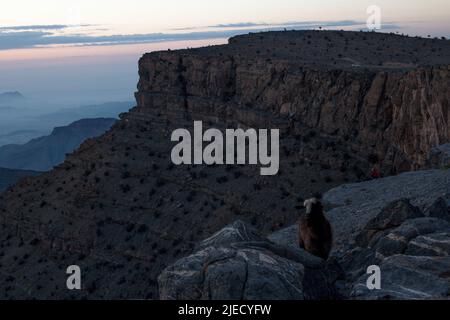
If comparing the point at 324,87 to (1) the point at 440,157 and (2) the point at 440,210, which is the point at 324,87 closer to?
(1) the point at 440,157

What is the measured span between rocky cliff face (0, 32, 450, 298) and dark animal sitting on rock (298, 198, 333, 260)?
18053 mm

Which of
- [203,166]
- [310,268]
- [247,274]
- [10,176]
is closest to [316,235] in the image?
[310,268]

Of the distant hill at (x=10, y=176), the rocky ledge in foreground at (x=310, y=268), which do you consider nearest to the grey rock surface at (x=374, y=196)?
the rocky ledge in foreground at (x=310, y=268)

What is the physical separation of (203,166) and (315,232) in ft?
120

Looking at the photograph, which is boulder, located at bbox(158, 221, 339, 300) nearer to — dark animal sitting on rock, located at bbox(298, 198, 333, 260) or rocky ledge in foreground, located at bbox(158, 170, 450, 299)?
rocky ledge in foreground, located at bbox(158, 170, 450, 299)

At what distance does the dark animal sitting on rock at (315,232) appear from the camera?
46.7ft

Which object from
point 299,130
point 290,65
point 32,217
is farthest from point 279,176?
point 32,217

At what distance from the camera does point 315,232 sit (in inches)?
562

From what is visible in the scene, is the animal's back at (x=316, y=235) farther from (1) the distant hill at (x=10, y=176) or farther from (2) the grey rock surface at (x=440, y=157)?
(1) the distant hill at (x=10, y=176)

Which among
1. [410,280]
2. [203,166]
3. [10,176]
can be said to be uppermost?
[410,280]

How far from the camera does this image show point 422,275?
38.2ft

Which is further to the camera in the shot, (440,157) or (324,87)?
(324,87)
